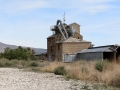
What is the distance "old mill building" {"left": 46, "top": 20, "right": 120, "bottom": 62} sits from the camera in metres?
50.0

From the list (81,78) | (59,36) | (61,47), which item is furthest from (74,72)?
(59,36)

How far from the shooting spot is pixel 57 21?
67125 millimetres

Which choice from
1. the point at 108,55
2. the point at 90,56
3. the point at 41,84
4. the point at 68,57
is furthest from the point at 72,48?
the point at 41,84

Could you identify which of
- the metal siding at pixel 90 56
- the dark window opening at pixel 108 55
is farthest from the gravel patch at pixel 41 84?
the dark window opening at pixel 108 55

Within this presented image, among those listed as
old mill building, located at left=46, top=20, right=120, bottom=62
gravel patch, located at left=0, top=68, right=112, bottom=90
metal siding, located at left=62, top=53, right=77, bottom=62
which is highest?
old mill building, located at left=46, top=20, right=120, bottom=62

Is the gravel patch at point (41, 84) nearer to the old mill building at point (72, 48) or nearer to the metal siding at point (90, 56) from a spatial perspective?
the old mill building at point (72, 48)

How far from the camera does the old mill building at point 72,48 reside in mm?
50044

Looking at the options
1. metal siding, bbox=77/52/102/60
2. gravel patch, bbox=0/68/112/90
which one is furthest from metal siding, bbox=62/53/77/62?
gravel patch, bbox=0/68/112/90

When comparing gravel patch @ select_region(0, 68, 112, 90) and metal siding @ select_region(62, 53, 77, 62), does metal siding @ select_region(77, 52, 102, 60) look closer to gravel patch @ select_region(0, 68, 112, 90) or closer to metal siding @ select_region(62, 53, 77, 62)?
metal siding @ select_region(62, 53, 77, 62)

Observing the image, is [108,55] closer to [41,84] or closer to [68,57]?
[68,57]

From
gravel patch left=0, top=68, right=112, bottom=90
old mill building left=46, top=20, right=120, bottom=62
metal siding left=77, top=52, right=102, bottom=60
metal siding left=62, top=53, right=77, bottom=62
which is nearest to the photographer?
gravel patch left=0, top=68, right=112, bottom=90

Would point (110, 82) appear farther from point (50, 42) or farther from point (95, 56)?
point (50, 42)

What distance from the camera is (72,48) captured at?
193ft

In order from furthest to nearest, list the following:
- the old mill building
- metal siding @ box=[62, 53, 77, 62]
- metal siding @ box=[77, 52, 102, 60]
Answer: metal siding @ box=[62, 53, 77, 62]
the old mill building
metal siding @ box=[77, 52, 102, 60]
